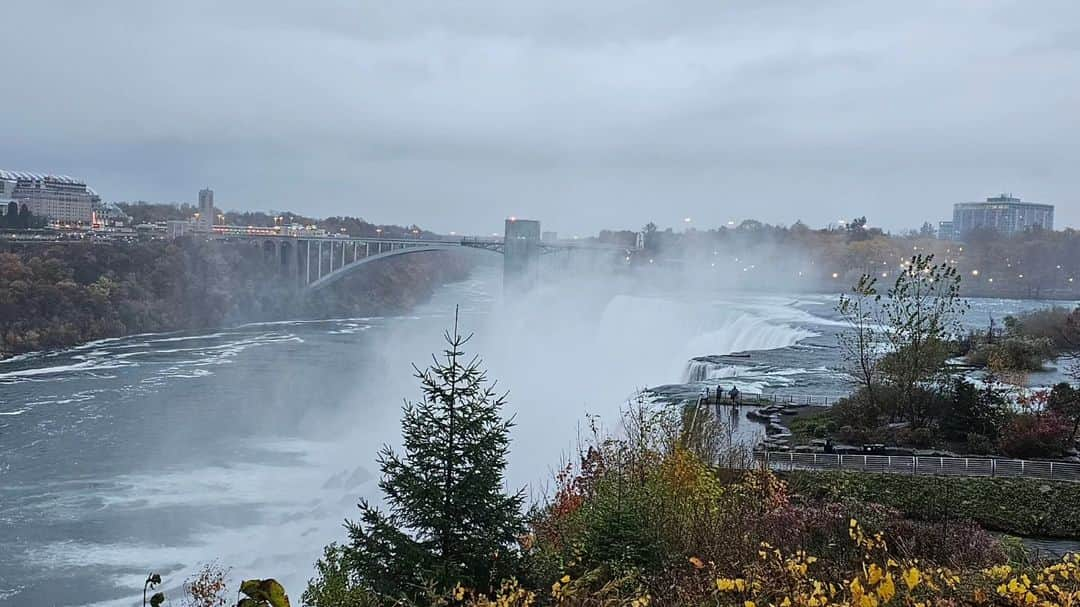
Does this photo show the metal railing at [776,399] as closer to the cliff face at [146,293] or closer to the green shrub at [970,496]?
the green shrub at [970,496]

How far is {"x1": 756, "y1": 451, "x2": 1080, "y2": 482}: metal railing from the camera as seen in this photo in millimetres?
13977

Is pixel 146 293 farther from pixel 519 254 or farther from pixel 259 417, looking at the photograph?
pixel 259 417

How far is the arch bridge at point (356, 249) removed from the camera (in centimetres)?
5184

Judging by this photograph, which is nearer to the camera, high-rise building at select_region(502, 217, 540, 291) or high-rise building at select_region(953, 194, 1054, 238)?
high-rise building at select_region(502, 217, 540, 291)

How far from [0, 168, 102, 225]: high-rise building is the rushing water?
51.1 m

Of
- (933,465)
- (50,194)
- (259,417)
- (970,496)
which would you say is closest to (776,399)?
(933,465)

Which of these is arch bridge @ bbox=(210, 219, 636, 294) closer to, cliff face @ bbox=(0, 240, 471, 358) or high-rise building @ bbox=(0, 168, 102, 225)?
cliff face @ bbox=(0, 240, 471, 358)

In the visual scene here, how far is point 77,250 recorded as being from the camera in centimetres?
5241

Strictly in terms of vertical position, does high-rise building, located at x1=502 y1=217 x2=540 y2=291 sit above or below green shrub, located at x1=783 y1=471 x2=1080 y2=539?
above

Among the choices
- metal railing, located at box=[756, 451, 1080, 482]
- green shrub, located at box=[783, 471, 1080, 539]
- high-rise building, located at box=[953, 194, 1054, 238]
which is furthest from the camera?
high-rise building, located at box=[953, 194, 1054, 238]

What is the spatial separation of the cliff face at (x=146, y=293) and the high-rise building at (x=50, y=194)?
114ft

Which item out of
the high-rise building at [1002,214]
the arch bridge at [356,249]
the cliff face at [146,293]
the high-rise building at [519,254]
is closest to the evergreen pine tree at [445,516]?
the cliff face at [146,293]

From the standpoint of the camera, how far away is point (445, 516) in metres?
8.04

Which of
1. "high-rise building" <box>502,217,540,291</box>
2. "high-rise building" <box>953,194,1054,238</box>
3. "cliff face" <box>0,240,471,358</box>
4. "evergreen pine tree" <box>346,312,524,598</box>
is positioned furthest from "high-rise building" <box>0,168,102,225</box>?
"high-rise building" <box>953,194,1054,238</box>
